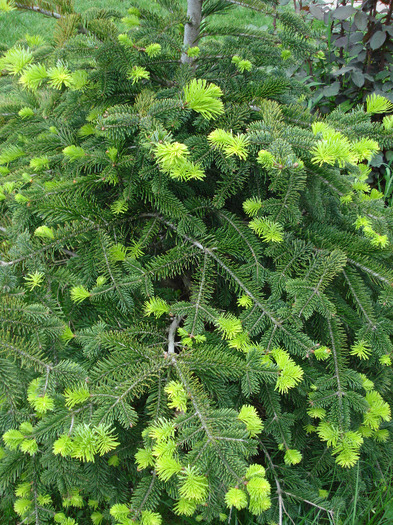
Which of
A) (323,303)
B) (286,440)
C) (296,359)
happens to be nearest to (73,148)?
(323,303)

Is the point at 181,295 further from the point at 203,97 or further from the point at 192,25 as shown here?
the point at 192,25

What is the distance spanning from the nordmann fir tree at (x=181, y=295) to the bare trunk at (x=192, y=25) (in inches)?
0.7

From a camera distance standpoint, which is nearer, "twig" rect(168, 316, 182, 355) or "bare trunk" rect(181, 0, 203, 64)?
"twig" rect(168, 316, 182, 355)

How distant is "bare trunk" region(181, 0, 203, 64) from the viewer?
5.47ft

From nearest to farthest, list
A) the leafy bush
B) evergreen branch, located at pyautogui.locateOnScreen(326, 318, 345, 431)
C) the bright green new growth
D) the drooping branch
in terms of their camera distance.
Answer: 1. the bright green new growth
2. evergreen branch, located at pyautogui.locateOnScreen(326, 318, 345, 431)
3. the drooping branch
4. the leafy bush

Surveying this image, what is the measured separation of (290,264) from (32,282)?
996mm

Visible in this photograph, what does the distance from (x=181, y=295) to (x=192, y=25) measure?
4.03ft

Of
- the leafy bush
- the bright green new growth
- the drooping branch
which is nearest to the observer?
the bright green new growth

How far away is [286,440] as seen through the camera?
1568 millimetres

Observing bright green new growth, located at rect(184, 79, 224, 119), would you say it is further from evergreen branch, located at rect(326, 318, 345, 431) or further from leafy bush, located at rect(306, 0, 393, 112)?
leafy bush, located at rect(306, 0, 393, 112)

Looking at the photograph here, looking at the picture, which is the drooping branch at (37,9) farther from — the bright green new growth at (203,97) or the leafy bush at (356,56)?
the leafy bush at (356,56)

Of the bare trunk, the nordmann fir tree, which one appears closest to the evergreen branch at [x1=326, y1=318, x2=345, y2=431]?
the nordmann fir tree

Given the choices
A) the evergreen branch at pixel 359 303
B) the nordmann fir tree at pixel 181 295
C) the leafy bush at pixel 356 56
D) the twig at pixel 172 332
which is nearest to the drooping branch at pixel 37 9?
the nordmann fir tree at pixel 181 295

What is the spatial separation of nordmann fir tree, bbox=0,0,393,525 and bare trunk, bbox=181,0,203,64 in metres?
0.02
